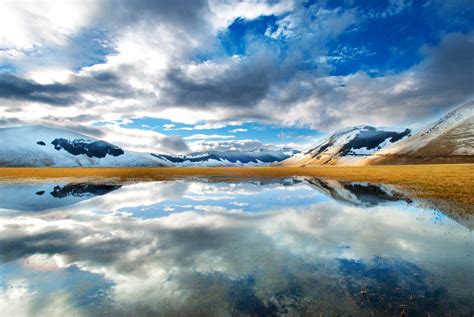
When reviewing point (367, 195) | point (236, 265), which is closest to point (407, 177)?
point (367, 195)

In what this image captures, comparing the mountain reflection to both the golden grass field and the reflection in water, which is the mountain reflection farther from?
the reflection in water

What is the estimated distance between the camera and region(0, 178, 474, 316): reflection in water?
8.56 m

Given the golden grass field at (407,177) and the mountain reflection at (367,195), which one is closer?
the mountain reflection at (367,195)

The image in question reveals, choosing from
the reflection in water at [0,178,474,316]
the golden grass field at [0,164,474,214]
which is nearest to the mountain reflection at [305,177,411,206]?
the golden grass field at [0,164,474,214]

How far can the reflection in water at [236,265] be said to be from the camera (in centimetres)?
856

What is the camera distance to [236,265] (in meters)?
12.0

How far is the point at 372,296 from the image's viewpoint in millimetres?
8945

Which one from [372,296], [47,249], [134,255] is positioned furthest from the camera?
[47,249]

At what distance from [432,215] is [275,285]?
18705 millimetres

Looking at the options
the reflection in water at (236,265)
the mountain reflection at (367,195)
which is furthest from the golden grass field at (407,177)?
the reflection in water at (236,265)

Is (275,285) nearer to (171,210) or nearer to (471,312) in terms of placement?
(471,312)

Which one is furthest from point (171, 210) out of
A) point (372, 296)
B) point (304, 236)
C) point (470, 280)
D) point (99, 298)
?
point (470, 280)

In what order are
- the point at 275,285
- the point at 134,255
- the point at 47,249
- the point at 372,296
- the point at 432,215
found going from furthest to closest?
the point at 432,215 → the point at 47,249 → the point at 134,255 → the point at 275,285 → the point at 372,296

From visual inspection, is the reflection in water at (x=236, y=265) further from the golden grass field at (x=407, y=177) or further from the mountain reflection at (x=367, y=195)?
the golden grass field at (x=407, y=177)
